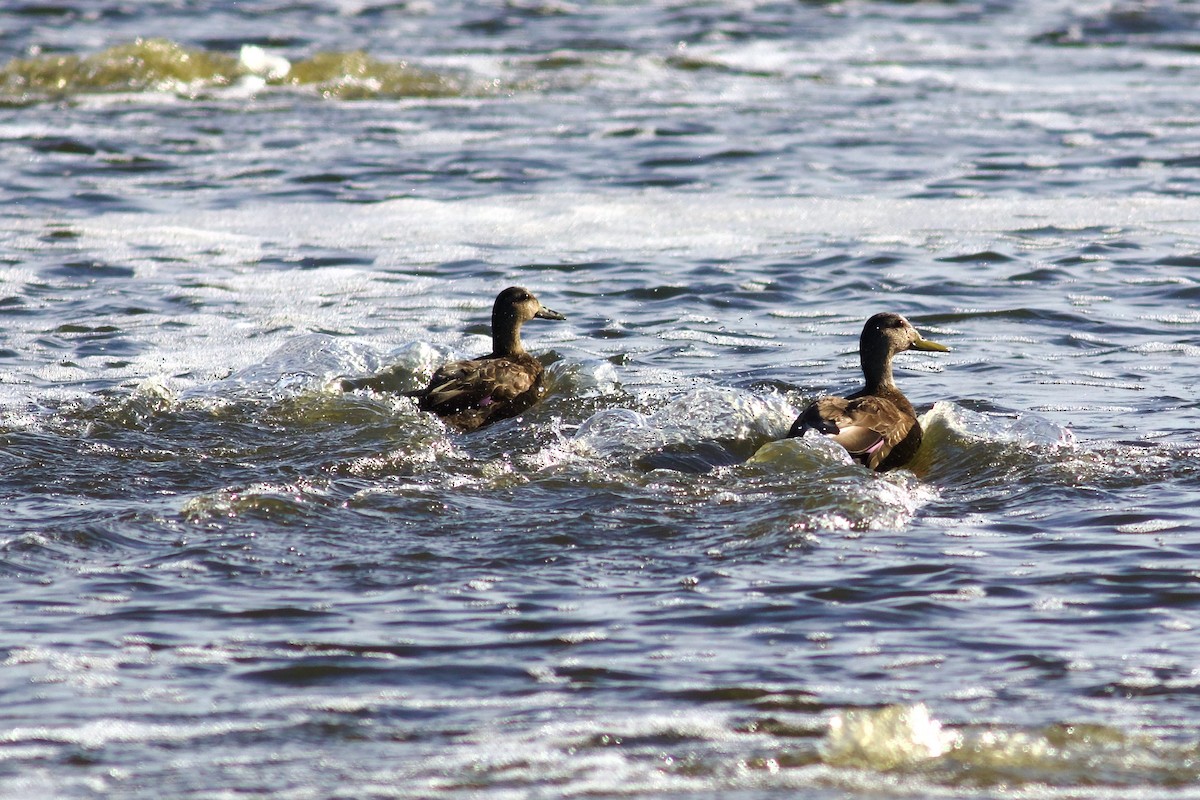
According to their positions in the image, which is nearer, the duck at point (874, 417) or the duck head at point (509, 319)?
the duck at point (874, 417)

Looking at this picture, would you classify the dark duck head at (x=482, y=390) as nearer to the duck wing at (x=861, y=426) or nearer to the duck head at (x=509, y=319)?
the duck head at (x=509, y=319)

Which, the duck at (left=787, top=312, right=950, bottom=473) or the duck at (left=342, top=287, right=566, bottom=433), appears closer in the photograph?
the duck at (left=787, top=312, right=950, bottom=473)

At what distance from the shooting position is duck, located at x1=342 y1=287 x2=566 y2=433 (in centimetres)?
835

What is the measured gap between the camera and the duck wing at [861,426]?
7.41 meters

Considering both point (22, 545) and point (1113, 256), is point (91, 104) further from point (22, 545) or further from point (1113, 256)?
point (22, 545)

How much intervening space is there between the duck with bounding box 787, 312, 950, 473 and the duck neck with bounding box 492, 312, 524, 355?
2006mm

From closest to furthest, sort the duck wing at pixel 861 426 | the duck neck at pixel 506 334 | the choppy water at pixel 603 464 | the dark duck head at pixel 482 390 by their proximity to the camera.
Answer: the choppy water at pixel 603 464 → the duck wing at pixel 861 426 → the dark duck head at pixel 482 390 → the duck neck at pixel 506 334

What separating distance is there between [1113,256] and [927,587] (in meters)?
7.04

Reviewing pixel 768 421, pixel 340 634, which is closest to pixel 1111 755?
pixel 340 634

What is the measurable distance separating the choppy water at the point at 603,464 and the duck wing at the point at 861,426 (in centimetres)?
21

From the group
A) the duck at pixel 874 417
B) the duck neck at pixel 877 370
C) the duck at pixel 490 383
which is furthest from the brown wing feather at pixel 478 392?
the duck neck at pixel 877 370

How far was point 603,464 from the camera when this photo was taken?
735 cm

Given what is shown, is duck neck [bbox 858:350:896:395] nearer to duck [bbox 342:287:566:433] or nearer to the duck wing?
the duck wing

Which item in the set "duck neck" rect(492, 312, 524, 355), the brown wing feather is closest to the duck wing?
the brown wing feather
